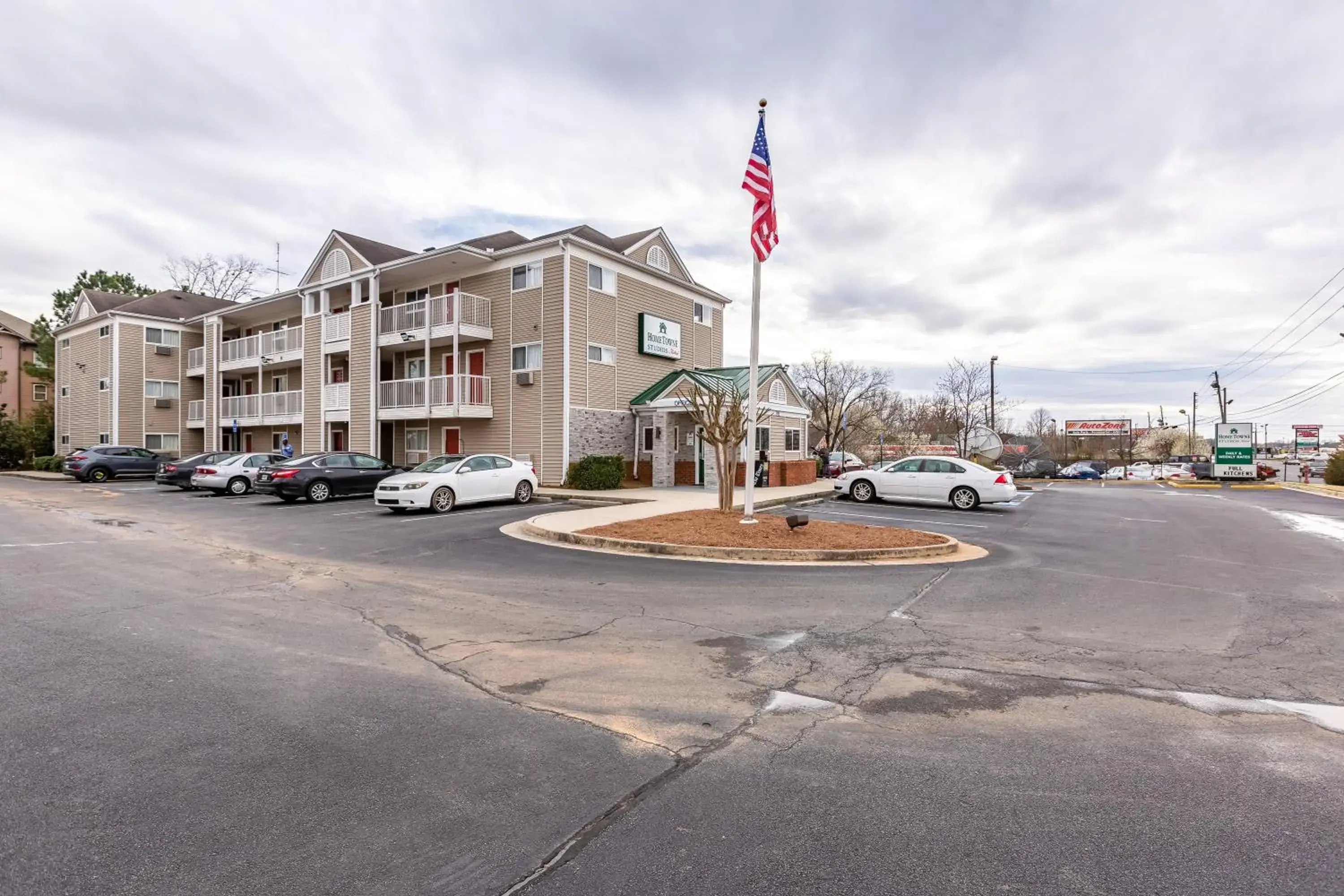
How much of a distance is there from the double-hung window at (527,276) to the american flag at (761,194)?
13.6 meters

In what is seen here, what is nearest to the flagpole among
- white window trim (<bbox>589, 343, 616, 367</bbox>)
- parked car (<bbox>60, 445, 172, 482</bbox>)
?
white window trim (<bbox>589, 343, 616, 367</bbox>)

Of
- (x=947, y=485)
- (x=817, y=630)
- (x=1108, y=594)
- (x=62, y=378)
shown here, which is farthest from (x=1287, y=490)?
(x=62, y=378)

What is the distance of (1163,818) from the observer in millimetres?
3127

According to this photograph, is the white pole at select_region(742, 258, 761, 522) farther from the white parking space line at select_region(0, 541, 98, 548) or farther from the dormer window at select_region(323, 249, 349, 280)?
the dormer window at select_region(323, 249, 349, 280)

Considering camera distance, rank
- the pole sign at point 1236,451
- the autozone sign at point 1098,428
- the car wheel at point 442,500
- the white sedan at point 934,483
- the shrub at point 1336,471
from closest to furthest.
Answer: the car wheel at point 442,500 < the white sedan at point 934,483 < the shrub at point 1336,471 < the pole sign at point 1236,451 < the autozone sign at point 1098,428

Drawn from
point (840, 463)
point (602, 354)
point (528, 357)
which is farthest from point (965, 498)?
point (840, 463)

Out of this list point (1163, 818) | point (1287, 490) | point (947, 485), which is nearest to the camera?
point (1163, 818)

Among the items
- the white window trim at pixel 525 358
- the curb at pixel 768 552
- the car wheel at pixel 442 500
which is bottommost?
the curb at pixel 768 552

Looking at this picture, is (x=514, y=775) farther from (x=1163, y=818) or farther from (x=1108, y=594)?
(x=1108, y=594)

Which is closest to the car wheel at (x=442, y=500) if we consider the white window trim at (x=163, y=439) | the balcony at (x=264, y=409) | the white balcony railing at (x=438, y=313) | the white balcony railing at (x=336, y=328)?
the white balcony railing at (x=438, y=313)

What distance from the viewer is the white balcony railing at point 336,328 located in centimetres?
2872

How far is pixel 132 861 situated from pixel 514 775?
5.11 feet

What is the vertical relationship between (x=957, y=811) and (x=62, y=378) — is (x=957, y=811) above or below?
below

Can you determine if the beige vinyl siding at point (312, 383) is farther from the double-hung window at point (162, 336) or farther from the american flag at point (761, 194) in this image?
the american flag at point (761, 194)
